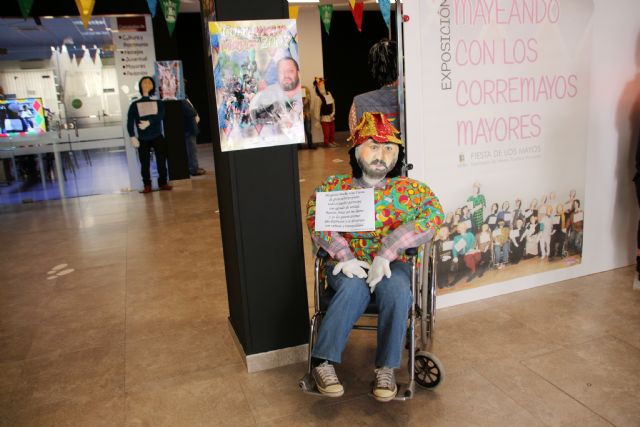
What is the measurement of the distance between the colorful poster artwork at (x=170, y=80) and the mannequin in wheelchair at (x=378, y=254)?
6.61 metres

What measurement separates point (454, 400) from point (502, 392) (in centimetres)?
23

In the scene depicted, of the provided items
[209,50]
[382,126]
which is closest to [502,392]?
[382,126]

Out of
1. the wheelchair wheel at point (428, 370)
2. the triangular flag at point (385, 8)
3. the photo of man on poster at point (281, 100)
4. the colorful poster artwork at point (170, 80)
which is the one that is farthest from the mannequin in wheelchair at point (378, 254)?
the colorful poster artwork at point (170, 80)

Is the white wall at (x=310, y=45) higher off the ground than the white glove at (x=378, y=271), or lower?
higher

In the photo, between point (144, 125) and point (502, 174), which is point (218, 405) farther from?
point (144, 125)

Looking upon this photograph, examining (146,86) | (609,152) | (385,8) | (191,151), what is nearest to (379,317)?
(385,8)

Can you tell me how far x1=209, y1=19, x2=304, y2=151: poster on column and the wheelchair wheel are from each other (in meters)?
1.17

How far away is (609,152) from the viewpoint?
3826 millimetres

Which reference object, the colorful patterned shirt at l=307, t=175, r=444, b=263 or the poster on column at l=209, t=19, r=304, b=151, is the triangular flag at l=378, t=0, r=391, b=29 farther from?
the colorful patterned shirt at l=307, t=175, r=444, b=263

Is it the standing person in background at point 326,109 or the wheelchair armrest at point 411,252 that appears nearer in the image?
the wheelchair armrest at point 411,252

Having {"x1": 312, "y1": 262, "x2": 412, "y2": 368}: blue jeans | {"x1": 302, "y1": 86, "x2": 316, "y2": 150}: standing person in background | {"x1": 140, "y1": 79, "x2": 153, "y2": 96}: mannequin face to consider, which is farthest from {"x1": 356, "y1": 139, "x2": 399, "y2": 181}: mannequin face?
{"x1": 302, "y1": 86, "x2": 316, "y2": 150}: standing person in background

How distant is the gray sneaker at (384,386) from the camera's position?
229cm

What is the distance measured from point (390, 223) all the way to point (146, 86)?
6213 millimetres

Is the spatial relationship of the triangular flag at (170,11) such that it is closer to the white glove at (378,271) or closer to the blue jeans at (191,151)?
the blue jeans at (191,151)
